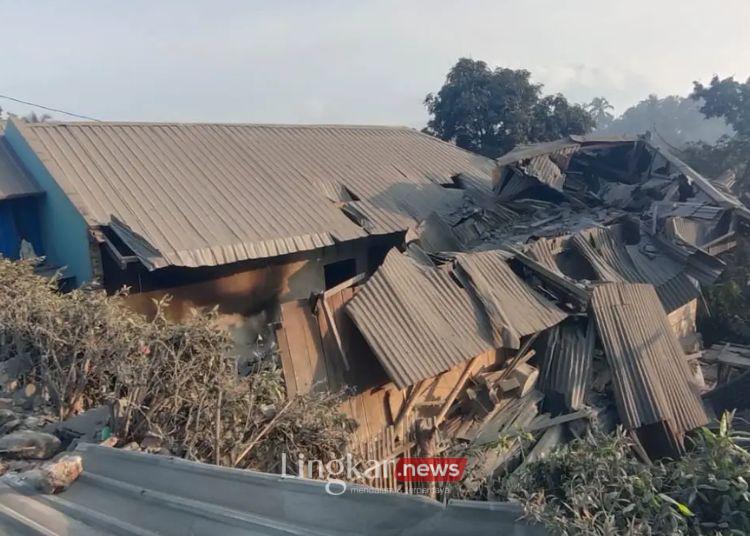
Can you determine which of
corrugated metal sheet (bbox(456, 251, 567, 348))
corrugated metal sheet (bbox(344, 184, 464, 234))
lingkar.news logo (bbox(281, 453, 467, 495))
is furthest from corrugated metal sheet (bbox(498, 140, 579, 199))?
lingkar.news logo (bbox(281, 453, 467, 495))

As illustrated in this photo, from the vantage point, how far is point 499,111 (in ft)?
62.0

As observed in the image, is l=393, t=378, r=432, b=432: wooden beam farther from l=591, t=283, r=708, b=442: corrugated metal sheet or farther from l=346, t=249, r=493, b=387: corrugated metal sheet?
l=591, t=283, r=708, b=442: corrugated metal sheet

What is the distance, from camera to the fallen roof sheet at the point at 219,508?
7.33 ft

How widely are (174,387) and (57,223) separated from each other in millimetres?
5424

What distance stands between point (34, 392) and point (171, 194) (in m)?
4.37

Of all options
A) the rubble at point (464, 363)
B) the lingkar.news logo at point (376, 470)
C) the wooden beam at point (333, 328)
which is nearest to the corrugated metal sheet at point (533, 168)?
the rubble at point (464, 363)

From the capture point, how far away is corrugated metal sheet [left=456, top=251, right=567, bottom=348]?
6652 mm

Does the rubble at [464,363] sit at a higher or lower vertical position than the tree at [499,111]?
lower

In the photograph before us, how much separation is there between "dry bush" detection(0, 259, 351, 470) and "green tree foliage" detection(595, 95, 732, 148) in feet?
162

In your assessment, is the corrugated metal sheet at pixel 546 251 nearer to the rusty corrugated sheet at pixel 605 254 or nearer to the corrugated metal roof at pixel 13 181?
the rusty corrugated sheet at pixel 605 254

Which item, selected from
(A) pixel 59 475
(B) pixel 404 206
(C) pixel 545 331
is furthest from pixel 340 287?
(B) pixel 404 206

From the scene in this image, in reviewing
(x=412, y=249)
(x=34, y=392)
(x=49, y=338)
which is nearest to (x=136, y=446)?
(x=49, y=338)

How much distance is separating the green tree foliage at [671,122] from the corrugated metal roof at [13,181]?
155 ft

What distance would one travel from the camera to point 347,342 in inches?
234
